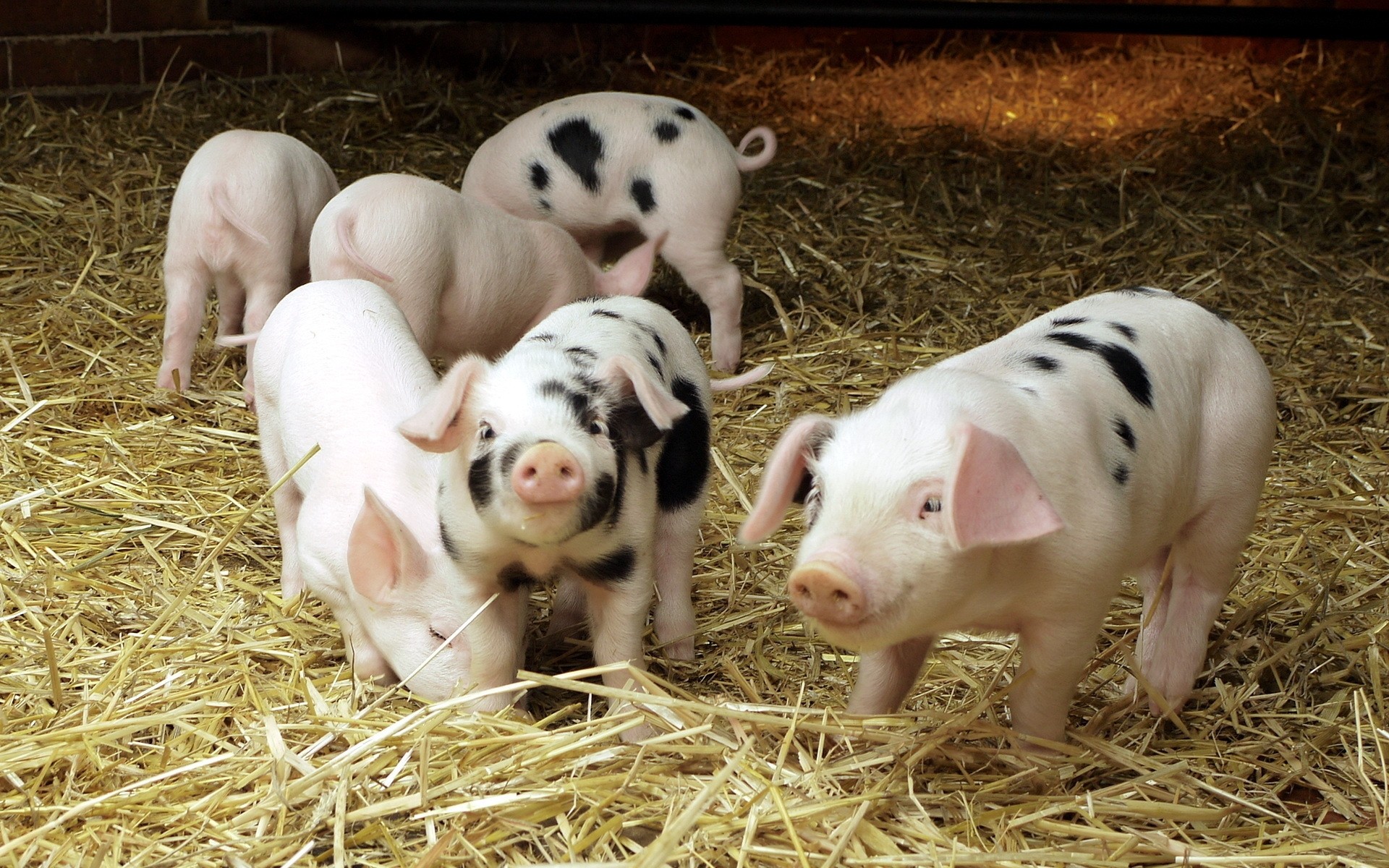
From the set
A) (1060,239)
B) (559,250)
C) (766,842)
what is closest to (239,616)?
(766,842)

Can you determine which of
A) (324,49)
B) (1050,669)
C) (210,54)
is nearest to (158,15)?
(210,54)

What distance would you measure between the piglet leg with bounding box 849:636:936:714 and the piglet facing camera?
1.46ft

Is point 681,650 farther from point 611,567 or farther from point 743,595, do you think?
point 611,567

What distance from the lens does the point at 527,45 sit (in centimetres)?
820

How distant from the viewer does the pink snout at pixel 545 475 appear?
2.18 metres

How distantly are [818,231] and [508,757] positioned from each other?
3.93 meters

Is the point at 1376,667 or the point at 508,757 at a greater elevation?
the point at 1376,667

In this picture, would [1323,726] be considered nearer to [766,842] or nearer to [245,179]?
[766,842]

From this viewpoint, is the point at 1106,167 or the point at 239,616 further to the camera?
the point at 1106,167

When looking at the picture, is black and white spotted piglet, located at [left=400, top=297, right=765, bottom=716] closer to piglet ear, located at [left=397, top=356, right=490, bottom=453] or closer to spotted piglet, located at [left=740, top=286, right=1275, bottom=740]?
piglet ear, located at [left=397, top=356, right=490, bottom=453]

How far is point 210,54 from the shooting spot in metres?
6.87

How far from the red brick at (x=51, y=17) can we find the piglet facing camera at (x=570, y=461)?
465 centimetres

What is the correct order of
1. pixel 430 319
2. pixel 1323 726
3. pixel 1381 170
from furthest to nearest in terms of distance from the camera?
pixel 1381 170 < pixel 430 319 < pixel 1323 726

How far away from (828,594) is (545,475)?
1.79 ft
